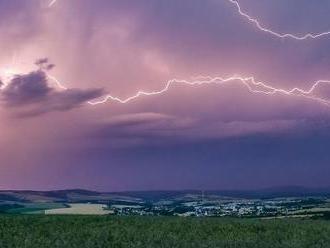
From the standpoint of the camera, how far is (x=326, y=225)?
5466cm

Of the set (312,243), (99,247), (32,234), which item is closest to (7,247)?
(99,247)

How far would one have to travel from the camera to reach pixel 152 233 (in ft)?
148

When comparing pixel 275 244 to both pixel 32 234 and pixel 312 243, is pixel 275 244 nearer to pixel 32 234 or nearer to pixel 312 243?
pixel 312 243

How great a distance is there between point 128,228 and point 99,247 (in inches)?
500

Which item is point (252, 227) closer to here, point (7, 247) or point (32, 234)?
point (32, 234)

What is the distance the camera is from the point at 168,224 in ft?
171

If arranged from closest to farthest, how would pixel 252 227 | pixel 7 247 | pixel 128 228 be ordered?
pixel 7 247 → pixel 128 228 → pixel 252 227

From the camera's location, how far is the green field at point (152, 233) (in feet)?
126

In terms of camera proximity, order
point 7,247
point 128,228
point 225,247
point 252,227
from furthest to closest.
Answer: point 252,227 → point 128,228 → point 225,247 → point 7,247

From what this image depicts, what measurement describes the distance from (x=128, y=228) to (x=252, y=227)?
37.1 ft

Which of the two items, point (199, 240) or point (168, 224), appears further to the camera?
point (168, 224)

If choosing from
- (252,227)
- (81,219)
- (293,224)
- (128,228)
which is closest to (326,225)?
(293,224)

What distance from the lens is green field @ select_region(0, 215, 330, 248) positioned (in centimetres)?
3841

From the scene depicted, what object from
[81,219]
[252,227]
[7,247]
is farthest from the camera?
[81,219]
